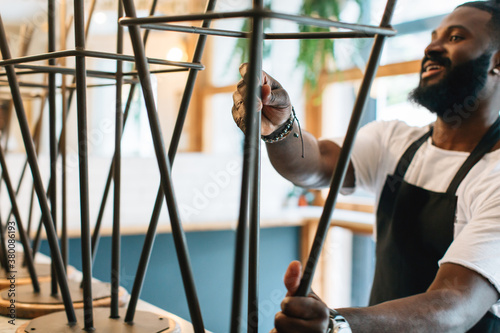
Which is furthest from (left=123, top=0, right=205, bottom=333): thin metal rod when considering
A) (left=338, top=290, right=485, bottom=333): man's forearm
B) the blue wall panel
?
the blue wall panel

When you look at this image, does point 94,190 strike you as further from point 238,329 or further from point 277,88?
point 238,329

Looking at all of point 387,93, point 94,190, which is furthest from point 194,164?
point 387,93

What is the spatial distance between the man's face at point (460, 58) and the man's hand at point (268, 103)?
50 cm

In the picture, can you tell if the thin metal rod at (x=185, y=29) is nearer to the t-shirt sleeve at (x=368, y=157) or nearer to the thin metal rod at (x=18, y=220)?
the thin metal rod at (x=18, y=220)

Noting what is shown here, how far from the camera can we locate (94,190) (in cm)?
281

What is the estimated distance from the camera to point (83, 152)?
1.38 ft

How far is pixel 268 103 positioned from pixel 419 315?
1.20 feet

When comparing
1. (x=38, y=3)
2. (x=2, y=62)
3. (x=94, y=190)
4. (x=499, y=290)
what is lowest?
(x=94, y=190)

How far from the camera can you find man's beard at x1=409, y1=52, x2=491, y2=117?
1.19 meters

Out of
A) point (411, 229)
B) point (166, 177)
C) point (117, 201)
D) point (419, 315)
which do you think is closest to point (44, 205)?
point (117, 201)

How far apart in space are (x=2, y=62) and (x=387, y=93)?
8.61 ft

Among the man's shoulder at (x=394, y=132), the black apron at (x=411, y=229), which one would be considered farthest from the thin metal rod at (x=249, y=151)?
the man's shoulder at (x=394, y=132)

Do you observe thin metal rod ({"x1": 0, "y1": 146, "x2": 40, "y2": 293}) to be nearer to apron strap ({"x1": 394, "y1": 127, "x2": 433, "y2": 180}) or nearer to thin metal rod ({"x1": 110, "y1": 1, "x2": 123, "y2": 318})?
thin metal rod ({"x1": 110, "y1": 1, "x2": 123, "y2": 318})

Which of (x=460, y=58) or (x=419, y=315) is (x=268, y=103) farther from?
(x=460, y=58)
